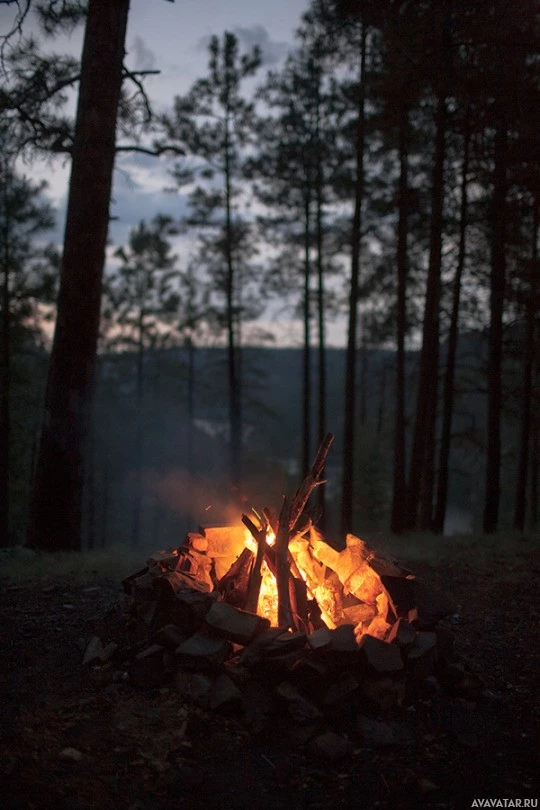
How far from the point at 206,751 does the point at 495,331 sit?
9.76 metres

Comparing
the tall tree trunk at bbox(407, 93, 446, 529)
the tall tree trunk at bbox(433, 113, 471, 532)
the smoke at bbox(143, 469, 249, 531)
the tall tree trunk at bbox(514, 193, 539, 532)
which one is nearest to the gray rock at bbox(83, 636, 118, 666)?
the tall tree trunk at bbox(407, 93, 446, 529)

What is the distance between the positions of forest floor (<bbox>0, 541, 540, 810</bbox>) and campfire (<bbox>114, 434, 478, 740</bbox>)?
222 millimetres

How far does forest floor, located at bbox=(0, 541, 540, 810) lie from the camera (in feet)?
10.8

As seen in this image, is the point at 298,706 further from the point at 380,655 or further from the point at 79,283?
the point at 79,283

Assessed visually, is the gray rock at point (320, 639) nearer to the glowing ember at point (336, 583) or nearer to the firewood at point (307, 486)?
the glowing ember at point (336, 583)

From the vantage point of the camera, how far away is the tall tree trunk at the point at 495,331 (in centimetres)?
1099

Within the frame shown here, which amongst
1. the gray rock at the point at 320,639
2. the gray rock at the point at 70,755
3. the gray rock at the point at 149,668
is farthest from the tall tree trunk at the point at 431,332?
the gray rock at the point at 70,755

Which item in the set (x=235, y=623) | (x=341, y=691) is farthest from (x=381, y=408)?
(x=341, y=691)

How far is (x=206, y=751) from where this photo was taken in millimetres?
3656

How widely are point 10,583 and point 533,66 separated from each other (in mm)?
9272

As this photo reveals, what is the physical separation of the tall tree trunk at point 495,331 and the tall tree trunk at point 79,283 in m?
6.74

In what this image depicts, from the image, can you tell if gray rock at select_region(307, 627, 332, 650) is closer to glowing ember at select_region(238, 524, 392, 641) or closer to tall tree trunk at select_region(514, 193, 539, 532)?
glowing ember at select_region(238, 524, 392, 641)

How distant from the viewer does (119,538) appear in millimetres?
35656

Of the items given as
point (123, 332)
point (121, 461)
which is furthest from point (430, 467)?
point (121, 461)
